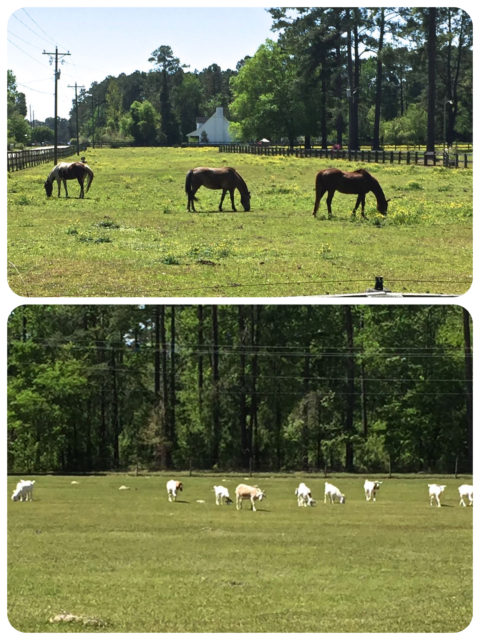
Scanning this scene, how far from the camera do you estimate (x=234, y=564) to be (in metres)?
18.6

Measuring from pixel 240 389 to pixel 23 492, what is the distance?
561 inches

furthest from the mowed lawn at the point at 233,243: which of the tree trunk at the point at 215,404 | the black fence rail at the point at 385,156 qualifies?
the tree trunk at the point at 215,404

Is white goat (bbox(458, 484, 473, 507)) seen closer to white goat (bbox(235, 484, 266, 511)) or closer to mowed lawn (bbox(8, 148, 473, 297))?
white goat (bbox(235, 484, 266, 511))

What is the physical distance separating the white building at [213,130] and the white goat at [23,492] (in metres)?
28.9

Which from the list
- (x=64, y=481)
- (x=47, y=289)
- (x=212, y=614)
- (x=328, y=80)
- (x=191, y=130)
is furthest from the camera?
(x=191, y=130)

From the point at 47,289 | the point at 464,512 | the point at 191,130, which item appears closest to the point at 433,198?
the point at 464,512

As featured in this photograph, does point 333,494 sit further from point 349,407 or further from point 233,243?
point 233,243

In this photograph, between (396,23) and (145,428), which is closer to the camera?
(396,23)

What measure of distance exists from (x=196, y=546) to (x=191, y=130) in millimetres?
34826

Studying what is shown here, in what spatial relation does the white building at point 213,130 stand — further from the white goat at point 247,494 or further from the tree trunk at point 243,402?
the white goat at point 247,494

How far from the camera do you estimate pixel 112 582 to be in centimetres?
1675

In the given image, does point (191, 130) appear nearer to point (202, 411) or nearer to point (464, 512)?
point (202, 411)

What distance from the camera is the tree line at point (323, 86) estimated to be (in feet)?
103

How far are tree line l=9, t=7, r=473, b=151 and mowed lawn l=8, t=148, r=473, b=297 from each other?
15.3 ft
